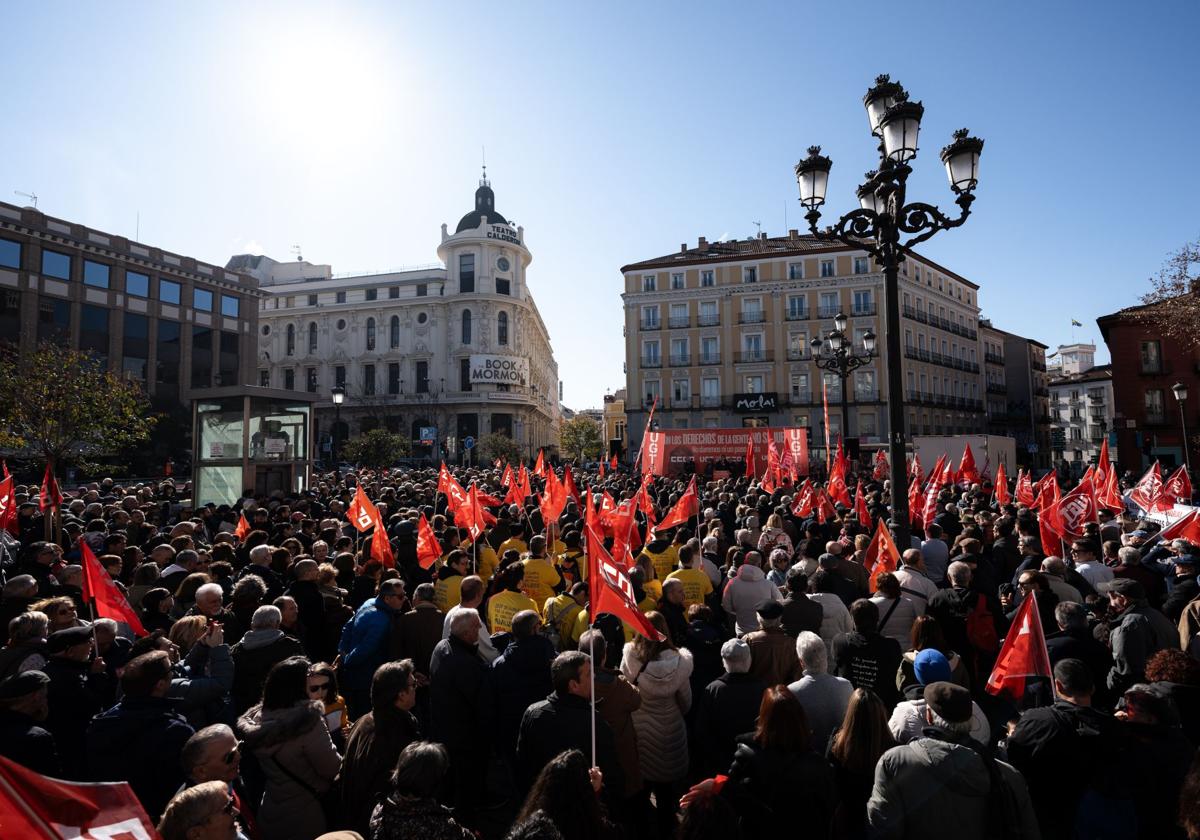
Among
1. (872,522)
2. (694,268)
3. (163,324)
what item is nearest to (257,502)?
(872,522)

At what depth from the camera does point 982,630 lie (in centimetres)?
596

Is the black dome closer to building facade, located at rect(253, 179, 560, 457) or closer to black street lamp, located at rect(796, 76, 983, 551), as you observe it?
building facade, located at rect(253, 179, 560, 457)

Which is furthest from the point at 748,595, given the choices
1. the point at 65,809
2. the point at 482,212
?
the point at 482,212

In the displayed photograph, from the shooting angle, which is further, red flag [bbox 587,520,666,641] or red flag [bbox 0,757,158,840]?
red flag [bbox 587,520,666,641]

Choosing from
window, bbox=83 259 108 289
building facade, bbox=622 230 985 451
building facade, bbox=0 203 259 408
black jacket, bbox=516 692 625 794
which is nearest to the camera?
black jacket, bbox=516 692 625 794

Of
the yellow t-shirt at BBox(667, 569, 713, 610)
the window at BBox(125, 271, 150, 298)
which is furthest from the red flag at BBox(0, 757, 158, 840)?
the window at BBox(125, 271, 150, 298)

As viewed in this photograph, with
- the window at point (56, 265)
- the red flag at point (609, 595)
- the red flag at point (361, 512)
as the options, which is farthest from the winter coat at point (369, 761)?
the window at point (56, 265)

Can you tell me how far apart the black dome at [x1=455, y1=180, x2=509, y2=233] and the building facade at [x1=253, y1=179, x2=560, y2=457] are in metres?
0.22

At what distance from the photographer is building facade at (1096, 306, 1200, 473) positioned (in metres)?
38.9

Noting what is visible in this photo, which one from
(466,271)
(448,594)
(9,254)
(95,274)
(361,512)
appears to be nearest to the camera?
(448,594)

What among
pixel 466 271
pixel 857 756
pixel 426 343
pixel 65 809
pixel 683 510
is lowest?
pixel 857 756

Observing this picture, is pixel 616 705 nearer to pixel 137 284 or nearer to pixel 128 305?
pixel 128 305

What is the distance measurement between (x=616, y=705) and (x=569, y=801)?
1319mm

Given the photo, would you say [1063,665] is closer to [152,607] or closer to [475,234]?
[152,607]
